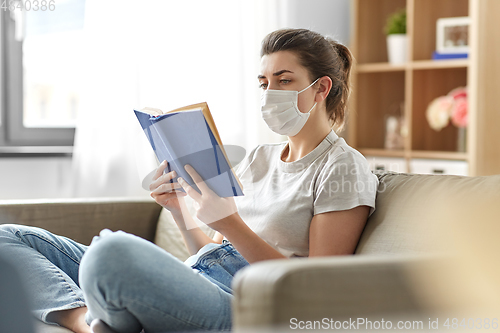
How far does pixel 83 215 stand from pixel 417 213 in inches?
37.1

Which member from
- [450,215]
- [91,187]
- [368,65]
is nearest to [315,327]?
[450,215]

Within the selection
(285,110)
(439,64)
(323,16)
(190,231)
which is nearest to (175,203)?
(190,231)

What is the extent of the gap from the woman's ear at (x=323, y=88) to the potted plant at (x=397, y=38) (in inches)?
68.4

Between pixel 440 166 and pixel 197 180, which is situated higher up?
pixel 197 180

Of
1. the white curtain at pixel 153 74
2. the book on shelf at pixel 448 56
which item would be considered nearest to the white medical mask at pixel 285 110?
the white curtain at pixel 153 74

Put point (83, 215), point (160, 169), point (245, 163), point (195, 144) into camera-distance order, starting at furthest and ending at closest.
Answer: point (83, 215), point (245, 163), point (160, 169), point (195, 144)

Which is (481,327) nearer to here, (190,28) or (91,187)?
(91,187)

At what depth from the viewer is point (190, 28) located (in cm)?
248

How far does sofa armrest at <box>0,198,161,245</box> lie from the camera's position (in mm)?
1521

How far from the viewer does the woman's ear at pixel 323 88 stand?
1.33 meters

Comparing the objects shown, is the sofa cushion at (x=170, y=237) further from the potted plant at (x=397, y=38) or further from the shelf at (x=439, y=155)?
the potted plant at (x=397, y=38)

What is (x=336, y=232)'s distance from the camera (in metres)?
1.12

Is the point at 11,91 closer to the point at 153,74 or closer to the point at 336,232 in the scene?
the point at 153,74

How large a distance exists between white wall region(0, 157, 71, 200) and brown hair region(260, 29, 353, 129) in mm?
1353
